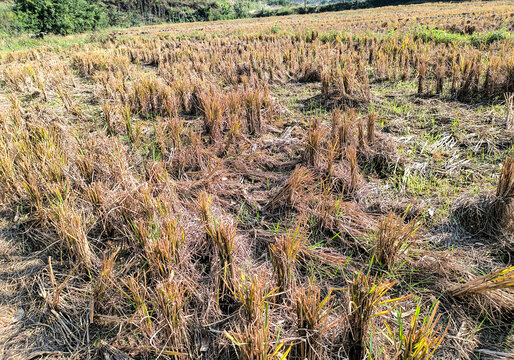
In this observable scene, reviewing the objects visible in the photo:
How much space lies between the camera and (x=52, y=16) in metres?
19.7

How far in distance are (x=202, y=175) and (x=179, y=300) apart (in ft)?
5.07

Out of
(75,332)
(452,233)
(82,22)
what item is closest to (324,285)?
(452,233)

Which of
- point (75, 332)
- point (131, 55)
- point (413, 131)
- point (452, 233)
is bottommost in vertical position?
point (75, 332)

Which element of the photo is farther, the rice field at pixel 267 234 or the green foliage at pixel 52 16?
the green foliage at pixel 52 16

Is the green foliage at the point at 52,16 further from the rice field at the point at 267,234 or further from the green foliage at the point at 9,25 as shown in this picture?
the rice field at the point at 267,234

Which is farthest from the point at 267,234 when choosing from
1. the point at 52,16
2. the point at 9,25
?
the point at 9,25

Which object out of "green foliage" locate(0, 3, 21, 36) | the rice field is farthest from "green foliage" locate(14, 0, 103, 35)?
the rice field

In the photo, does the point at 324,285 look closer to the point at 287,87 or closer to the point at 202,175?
the point at 202,175

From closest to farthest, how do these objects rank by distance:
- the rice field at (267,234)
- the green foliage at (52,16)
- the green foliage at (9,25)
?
the rice field at (267,234) < the green foliage at (9,25) < the green foliage at (52,16)

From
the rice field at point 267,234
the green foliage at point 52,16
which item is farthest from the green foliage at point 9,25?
the rice field at point 267,234

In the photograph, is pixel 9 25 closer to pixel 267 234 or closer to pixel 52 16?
pixel 52 16

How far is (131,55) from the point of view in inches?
362

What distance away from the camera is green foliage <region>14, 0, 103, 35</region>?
18.4 meters

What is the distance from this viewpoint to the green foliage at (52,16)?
18438mm
